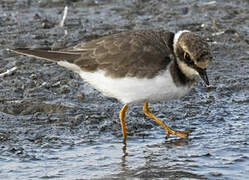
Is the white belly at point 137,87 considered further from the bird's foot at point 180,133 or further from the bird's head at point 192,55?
the bird's foot at point 180,133

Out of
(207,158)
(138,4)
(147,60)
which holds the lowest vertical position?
(207,158)

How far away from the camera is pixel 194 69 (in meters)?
6.18

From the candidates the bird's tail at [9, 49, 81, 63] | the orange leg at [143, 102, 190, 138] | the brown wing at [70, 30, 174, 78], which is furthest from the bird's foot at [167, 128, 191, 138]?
the bird's tail at [9, 49, 81, 63]

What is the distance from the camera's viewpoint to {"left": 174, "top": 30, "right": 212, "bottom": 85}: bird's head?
6.11 metres

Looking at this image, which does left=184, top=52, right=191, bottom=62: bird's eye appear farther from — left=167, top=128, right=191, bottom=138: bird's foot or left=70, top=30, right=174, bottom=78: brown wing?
left=167, top=128, right=191, bottom=138: bird's foot

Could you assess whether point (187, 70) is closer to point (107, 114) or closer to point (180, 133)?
point (180, 133)

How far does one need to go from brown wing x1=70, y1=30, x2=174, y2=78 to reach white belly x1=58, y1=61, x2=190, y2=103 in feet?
0.21

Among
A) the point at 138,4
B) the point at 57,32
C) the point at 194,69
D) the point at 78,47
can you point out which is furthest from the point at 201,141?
the point at 138,4

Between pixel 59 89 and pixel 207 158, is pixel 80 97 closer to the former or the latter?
pixel 59 89

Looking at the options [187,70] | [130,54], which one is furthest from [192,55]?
[130,54]

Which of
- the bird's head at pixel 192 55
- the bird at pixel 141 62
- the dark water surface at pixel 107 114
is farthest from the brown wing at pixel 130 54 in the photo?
the dark water surface at pixel 107 114

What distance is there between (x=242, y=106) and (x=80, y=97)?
2090 mm

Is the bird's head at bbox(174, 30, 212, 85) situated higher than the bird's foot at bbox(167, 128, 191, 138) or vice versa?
the bird's head at bbox(174, 30, 212, 85)

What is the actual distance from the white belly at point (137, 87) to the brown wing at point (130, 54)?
64 mm
